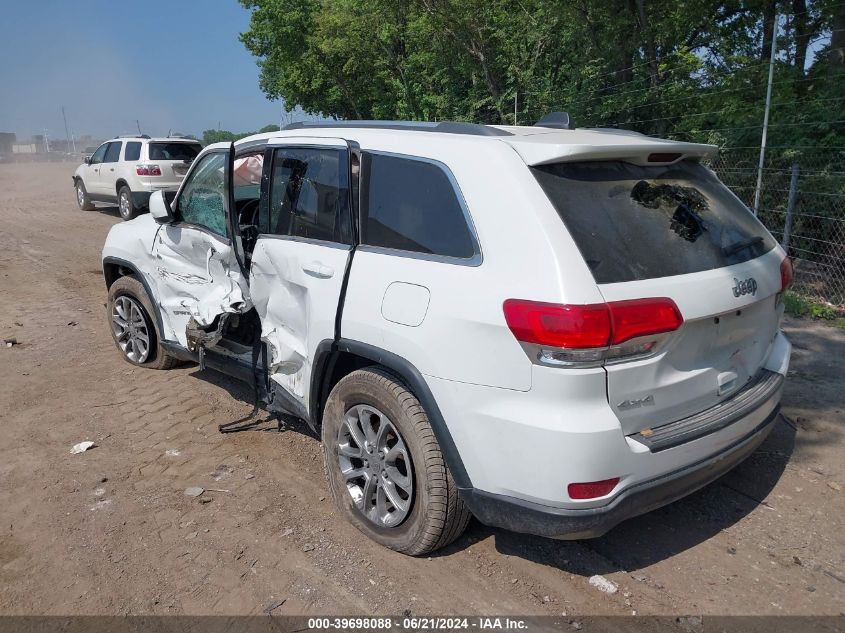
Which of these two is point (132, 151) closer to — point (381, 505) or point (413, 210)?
point (413, 210)

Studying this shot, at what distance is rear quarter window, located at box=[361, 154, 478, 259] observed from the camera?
114 inches

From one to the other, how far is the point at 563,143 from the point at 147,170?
43.8 ft

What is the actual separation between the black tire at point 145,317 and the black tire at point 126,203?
9714 mm

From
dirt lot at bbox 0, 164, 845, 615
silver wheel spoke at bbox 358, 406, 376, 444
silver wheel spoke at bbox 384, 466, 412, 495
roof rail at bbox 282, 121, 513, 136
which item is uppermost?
roof rail at bbox 282, 121, 513, 136

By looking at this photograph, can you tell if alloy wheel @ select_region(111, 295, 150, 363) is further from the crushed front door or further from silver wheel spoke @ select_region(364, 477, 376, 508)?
silver wheel spoke @ select_region(364, 477, 376, 508)

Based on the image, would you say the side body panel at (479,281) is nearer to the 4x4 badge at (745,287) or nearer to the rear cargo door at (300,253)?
the rear cargo door at (300,253)

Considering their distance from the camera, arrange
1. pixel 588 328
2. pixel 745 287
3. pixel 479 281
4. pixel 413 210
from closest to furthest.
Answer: pixel 588 328 < pixel 479 281 < pixel 745 287 < pixel 413 210

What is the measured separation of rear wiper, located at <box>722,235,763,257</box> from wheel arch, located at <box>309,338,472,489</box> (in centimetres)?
148

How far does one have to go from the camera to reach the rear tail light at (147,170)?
14.3 m

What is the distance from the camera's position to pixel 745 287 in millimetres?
2984

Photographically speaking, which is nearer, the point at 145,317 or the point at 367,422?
the point at 367,422

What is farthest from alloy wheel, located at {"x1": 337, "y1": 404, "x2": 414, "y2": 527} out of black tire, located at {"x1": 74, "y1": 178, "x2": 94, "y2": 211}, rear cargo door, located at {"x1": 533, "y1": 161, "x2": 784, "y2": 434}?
black tire, located at {"x1": 74, "y1": 178, "x2": 94, "y2": 211}

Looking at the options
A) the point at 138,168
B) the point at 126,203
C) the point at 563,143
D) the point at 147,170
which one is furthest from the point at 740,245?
the point at 126,203

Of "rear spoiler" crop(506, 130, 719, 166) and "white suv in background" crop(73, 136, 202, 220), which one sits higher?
"rear spoiler" crop(506, 130, 719, 166)
